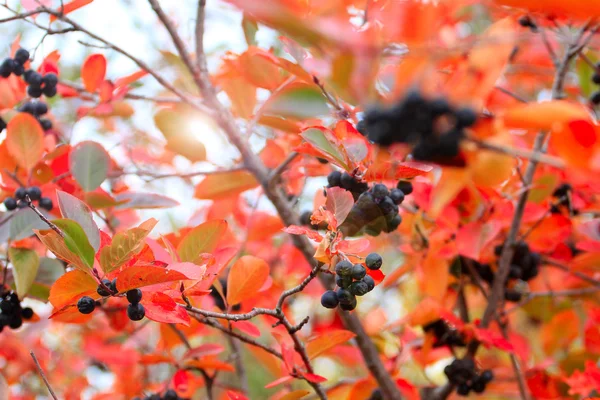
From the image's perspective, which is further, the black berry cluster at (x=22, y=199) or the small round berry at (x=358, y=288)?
the black berry cluster at (x=22, y=199)

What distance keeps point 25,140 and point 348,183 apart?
65 cm

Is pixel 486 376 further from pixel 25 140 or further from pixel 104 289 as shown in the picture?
pixel 25 140

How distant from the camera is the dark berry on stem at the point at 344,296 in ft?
2.73

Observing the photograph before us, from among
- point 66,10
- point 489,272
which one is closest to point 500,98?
point 489,272

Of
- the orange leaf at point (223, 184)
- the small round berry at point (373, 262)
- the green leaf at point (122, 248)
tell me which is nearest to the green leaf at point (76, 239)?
the green leaf at point (122, 248)

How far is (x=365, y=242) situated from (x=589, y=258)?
813mm

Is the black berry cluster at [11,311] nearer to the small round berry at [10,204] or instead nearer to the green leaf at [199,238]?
the small round berry at [10,204]

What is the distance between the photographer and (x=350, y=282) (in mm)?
831

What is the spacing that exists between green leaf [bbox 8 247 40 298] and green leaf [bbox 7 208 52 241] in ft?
0.11

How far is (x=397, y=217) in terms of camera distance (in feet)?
3.16

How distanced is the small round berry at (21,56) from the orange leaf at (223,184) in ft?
1.53

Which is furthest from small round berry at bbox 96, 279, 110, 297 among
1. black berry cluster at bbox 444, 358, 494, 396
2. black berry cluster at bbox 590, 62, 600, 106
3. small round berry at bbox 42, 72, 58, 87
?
black berry cluster at bbox 590, 62, 600, 106

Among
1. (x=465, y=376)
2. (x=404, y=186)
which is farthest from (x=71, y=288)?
(x=465, y=376)

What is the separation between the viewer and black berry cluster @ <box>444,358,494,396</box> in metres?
1.26
